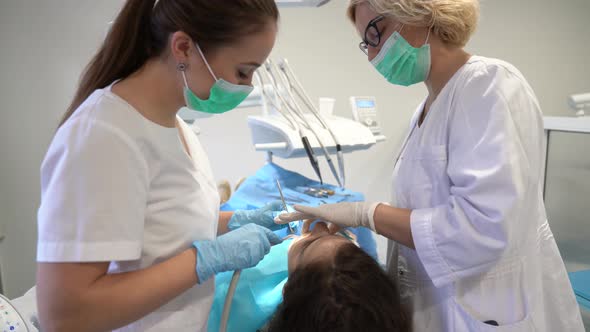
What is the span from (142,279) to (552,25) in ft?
12.0

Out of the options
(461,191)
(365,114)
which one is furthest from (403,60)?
(365,114)

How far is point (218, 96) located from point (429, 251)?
59cm

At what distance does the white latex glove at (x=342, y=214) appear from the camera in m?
1.02

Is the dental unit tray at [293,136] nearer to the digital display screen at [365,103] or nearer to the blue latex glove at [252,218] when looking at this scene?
the digital display screen at [365,103]

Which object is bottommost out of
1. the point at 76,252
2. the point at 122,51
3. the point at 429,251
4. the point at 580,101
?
the point at 580,101

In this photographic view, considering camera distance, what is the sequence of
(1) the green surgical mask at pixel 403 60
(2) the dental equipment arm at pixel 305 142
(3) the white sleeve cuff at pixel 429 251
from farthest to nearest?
(2) the dental equipment arm at pixel 305 142 < (1) the green surgical mask at pixel 403 60 < (3) the white sleeve cuff at pixel 429 251

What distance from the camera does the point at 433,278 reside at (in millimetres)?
917

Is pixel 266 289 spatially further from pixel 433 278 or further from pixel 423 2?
pixel 423 2

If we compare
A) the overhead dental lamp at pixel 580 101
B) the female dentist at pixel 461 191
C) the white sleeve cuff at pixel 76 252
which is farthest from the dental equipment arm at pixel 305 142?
the overhead dental lamp at pixel 580 101

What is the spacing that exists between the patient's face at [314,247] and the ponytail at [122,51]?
60 centimetres

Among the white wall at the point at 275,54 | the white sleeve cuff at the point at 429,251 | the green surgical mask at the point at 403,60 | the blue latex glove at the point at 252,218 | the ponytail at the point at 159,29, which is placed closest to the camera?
the ponytail at the point at 159,29

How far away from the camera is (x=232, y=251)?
34.5 inches

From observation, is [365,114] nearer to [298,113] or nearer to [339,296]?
[298,113]

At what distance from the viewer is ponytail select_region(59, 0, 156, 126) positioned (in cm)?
83
